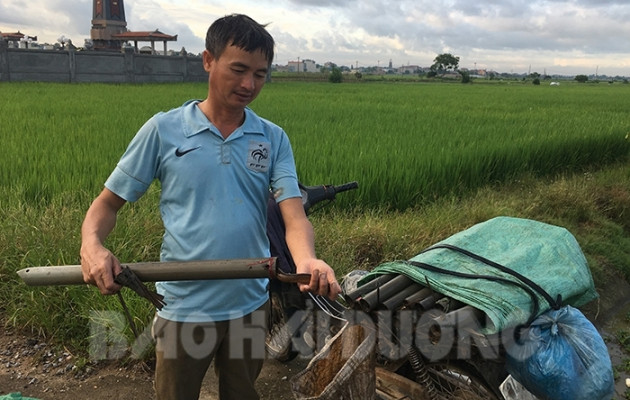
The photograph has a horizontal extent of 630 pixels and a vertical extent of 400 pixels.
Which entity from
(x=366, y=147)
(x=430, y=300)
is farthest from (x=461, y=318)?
(x=366, y=147)

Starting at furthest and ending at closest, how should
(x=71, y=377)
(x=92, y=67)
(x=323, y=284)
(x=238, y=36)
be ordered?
(x=92, y=67)
(x=71, y=377)
(x=238, y=36)
(x=323, y=284)

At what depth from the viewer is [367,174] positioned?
4.43 meters

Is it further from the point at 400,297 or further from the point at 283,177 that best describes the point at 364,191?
the point at 283,177

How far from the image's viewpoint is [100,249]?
1.15m

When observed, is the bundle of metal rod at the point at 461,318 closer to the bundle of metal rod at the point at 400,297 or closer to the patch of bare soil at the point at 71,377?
the bundle of metal rod at the point at 400,297

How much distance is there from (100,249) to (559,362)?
5.07 feet

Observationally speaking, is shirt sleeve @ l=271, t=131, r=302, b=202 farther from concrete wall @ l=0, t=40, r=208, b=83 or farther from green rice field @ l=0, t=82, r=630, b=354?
Answer: concrete wall @ l=0, t=40, r=208, b=83

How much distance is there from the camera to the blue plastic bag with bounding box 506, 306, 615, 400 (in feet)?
5.98

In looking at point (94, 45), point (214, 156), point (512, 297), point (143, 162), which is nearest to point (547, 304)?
point (512, 297)

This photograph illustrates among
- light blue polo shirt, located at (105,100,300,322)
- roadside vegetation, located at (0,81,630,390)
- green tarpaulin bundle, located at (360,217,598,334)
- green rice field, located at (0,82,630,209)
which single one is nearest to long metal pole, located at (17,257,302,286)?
light blue polo shirt, located at (105,100,300,322)

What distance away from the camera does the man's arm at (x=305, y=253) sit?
3.59ft

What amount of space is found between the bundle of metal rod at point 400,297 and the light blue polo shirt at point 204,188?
0.60 m

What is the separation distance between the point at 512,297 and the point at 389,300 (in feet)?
1.43

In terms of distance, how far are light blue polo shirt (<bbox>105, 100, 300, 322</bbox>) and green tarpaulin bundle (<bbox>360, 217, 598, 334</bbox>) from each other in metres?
0.82
